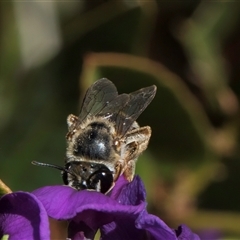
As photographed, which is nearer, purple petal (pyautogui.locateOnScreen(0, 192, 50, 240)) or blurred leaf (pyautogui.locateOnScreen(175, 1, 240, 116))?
purple petal (pyautogui.locateOnScreen(0, 192, 50, 240))

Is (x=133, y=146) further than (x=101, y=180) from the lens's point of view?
Yes

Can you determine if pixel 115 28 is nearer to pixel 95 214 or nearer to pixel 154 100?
pixel 154 100

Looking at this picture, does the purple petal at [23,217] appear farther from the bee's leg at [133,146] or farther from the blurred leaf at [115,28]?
the blurred leaf at [115,28]

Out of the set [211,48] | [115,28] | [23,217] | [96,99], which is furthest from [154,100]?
[23,217]

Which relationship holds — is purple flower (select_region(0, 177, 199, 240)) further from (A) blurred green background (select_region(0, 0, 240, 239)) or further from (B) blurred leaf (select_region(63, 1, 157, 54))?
(B) blurred leaf (select_region(63, 1, 157, 54))

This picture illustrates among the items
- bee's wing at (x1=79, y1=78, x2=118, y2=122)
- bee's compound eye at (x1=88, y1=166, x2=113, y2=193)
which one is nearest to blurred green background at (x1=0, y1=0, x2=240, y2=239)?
bee's wing at (x1=79, y1=78, x2=118, y2=122)
